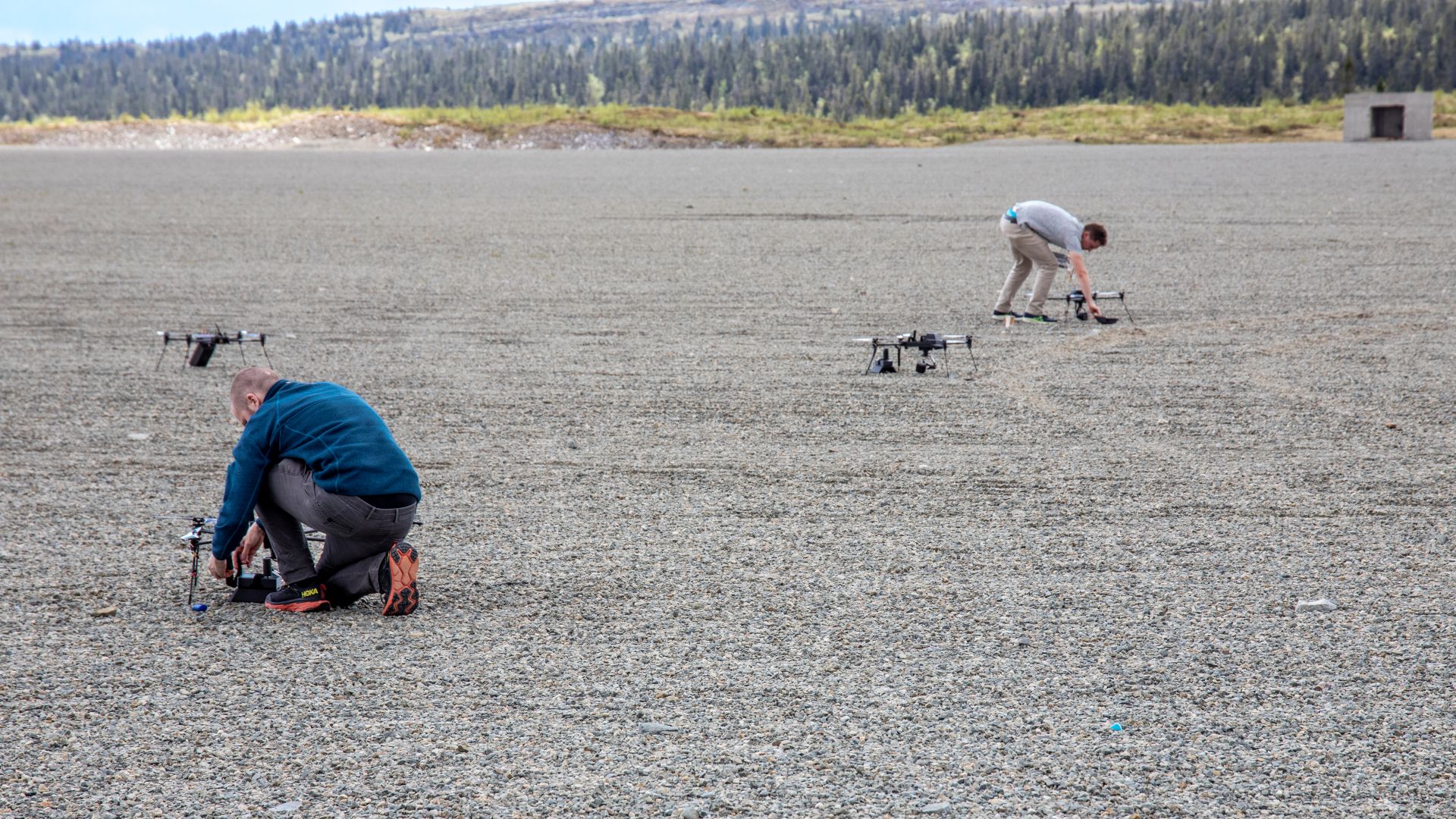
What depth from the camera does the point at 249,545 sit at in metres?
5.04

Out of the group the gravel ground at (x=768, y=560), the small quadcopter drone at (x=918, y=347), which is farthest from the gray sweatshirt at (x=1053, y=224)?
the small quadcopter drone at (x=918, y=347)

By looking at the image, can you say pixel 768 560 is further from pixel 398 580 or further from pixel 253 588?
pixel 253 588

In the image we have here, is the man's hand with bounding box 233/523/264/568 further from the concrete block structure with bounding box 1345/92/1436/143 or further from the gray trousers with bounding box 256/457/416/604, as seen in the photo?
the concrete block structure with bounding box 1345/92/1436/143

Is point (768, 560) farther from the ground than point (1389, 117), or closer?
closer

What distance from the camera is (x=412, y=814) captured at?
3.58 metres

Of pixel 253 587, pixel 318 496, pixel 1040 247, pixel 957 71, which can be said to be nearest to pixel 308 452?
pixel 318 496

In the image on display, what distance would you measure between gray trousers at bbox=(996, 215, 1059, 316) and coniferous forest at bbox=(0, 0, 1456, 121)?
8369 cm

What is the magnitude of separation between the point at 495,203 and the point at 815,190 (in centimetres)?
750

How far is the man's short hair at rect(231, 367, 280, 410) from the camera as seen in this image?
4812 millimetres

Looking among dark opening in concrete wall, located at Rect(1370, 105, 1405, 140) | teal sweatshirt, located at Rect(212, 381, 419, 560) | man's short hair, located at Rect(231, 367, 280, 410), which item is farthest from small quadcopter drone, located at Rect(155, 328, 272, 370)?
dark opening in concrete wall, located at Rect(1370, 105, 1405, 140)

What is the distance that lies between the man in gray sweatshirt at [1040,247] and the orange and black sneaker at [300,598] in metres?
8.14

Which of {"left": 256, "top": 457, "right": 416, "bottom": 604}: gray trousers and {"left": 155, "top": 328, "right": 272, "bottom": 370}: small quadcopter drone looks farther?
{"left": 155, "top": 328, "right": 272, "bottom": 370}: small quadcopter drone

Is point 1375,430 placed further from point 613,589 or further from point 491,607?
point 491,607

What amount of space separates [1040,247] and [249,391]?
860 cm
